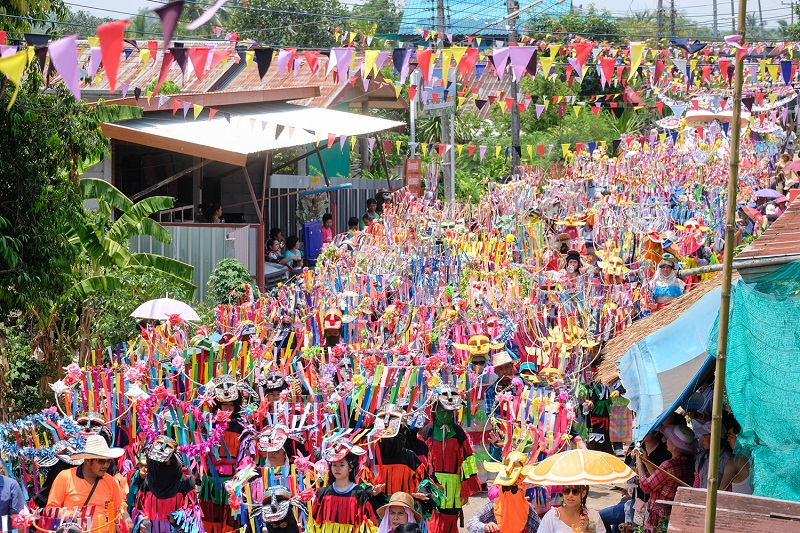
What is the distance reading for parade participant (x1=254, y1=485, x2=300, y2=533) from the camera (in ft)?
20.6

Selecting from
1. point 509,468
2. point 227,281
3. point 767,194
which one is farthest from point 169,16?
point 767,194

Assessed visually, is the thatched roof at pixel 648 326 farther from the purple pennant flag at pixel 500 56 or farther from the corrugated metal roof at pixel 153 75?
the corrugated metal roof at pixel 153 75

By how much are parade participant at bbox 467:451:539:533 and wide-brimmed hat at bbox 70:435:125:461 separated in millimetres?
2195

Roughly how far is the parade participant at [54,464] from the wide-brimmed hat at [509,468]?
8.20 feet

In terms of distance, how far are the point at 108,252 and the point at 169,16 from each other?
877 cm

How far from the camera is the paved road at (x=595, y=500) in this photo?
8.66 m

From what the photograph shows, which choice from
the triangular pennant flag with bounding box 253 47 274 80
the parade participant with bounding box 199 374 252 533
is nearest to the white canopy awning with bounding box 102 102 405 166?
the triangular pennant flag with bounding box 253 47 274 80

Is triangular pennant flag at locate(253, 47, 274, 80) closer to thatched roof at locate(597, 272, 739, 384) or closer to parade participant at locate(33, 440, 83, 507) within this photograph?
thatched roof at locate(597, 272, 739, 384)

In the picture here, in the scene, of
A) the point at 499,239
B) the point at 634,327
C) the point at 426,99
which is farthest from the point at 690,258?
the point at 426,99

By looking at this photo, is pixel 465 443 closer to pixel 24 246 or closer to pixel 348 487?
pixel 348 487

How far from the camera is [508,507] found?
6.42 m

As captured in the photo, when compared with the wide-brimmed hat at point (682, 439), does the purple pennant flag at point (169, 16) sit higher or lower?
higher

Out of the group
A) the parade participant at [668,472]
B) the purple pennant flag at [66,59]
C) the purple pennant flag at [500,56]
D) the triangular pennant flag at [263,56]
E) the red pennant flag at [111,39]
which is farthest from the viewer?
the triangular pennant flag at [263,56]

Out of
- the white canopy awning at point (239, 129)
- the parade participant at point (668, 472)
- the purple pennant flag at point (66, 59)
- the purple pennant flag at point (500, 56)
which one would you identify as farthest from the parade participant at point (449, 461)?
the white canopy awning at point (239, 129)
